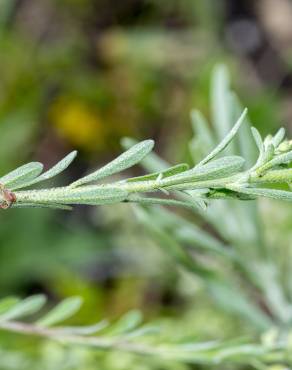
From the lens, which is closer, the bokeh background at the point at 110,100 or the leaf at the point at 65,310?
the leaf at the point at 65,310

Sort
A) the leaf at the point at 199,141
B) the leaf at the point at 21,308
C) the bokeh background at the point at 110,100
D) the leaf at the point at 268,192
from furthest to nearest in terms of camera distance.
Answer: the bokeh background at the point at 110,100 < the leaf at the point at 199,141 < the leaf at the point at 21,308 < the leaf at the point at 268,192

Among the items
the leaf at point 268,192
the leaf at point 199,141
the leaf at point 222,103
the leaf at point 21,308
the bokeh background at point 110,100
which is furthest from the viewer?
the bokeh background at point 110,100

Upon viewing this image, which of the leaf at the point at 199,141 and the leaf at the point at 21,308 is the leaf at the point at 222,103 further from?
the leaf at the point at 21,308

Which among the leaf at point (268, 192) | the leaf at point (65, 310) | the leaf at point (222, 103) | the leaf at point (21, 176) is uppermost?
the leaf at point (222, 103)

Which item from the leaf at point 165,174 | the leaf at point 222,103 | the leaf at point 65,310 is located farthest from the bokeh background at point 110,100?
the leaf at point 165,174

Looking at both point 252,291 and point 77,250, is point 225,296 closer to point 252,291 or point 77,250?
point 252,291

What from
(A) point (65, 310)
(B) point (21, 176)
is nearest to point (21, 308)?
(A) point (65, 310)
